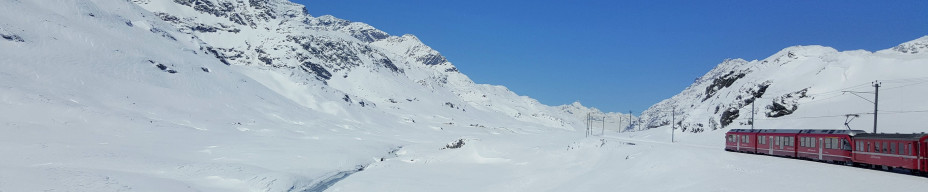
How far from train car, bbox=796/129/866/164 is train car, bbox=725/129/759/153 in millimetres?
6818

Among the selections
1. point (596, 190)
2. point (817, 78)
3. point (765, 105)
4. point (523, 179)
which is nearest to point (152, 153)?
point (523, 179)

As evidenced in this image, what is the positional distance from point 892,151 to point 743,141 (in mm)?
18722

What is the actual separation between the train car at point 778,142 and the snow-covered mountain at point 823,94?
17606mm

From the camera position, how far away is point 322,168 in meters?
45.8

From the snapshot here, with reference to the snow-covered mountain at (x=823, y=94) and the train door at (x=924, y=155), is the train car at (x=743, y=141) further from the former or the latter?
the train door at (x=924, y=155)

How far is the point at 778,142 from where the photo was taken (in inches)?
1475

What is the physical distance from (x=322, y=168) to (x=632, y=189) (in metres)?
30.4

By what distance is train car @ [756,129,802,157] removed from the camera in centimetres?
3547

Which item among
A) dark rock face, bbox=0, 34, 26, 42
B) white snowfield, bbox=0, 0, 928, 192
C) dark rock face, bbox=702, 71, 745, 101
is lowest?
white snowfield, bbox=0, 0, 928, 192

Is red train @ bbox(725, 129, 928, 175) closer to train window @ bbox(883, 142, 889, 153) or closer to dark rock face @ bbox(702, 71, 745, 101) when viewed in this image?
train window @ bbox(883, 142, 889, 153)

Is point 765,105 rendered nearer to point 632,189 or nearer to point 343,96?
point 632,189

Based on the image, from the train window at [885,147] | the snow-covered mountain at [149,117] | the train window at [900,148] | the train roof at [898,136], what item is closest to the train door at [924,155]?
the train roof at [898,136]

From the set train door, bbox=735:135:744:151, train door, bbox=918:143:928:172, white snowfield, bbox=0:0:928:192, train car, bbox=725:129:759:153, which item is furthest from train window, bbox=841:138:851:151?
train door, bbox=735:135:744:151

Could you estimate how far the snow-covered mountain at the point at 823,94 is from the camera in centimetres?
5897
